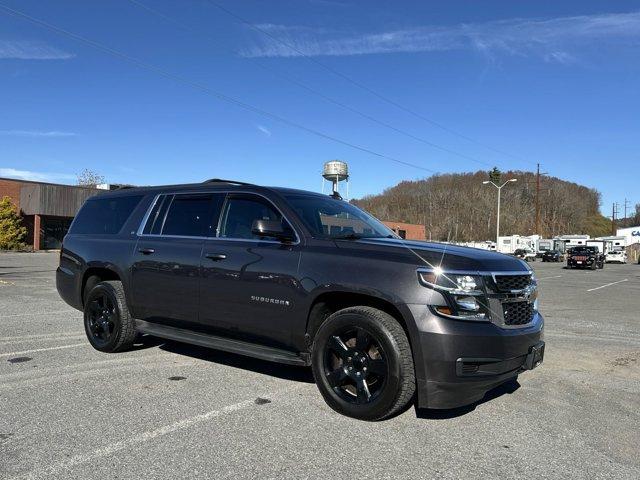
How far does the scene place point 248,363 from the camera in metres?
6.12

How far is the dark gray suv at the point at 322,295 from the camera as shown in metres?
4.04

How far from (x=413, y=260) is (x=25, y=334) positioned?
19.9ft

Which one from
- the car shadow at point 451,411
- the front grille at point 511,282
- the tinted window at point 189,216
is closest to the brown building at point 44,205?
the tinted window at point 189,216

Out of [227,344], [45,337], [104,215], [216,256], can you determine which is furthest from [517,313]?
[45,337]

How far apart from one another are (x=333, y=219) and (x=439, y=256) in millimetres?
1425

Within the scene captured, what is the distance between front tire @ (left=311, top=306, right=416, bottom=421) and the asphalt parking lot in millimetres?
168

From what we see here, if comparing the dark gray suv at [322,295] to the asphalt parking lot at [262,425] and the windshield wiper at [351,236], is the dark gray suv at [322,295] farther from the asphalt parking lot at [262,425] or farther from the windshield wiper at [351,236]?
the asphalt parking lot at [262,425]

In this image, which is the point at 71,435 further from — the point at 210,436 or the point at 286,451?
the point at 286,451

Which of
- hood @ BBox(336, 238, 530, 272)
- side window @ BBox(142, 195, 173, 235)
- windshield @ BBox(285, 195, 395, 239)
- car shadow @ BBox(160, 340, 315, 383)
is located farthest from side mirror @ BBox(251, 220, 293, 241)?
side window @ BBox(142, 195, 173, 235)

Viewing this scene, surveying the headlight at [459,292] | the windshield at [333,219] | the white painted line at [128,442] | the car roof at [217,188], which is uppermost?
the car roof at [217,188]

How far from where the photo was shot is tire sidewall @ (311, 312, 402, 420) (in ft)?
13.5

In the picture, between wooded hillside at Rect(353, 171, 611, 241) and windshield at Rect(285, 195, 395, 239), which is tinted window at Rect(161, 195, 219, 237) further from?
wooded hillside at Rect(353, 171, 611, 241)

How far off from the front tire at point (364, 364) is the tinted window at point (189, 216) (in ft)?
6.18

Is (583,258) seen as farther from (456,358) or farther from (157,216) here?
(456,358)
